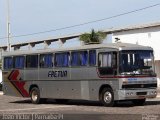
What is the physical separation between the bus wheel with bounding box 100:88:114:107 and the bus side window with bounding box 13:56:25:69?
6995mm

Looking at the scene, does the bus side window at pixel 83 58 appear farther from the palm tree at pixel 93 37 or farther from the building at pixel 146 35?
the palm tree at pixel 93 37

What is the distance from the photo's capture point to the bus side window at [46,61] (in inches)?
1080

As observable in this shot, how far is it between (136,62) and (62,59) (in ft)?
15.9

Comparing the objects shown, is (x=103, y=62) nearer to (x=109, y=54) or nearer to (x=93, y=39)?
(x=109, y=54)

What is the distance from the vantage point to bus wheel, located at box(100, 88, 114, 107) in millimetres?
23516

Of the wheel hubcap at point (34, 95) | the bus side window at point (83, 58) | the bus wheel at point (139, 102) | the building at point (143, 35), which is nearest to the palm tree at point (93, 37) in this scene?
the building at point (143, 35)

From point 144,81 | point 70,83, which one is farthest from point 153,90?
point 70,83

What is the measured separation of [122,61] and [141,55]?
120cm

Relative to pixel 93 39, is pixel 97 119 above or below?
below

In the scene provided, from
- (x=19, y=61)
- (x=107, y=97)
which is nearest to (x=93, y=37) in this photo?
(x=19, y=61)

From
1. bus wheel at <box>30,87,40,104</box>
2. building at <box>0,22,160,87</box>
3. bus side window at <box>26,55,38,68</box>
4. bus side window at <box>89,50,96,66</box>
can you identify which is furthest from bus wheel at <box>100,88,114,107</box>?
building at <box>0,22,160,87</box>

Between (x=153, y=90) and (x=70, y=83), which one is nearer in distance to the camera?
(x=153, y=90)

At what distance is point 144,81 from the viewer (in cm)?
2333

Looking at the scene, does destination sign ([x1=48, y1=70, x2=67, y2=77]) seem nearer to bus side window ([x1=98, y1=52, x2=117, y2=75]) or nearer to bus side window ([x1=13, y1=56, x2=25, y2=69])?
bus side window ([x1=13, y1=56, x2=25, y2=69])
